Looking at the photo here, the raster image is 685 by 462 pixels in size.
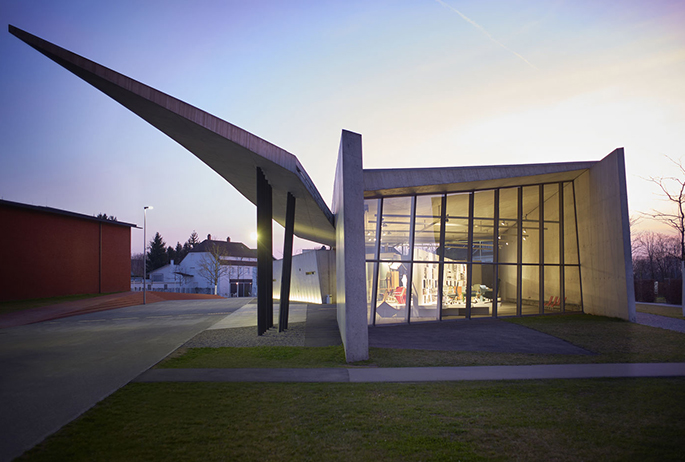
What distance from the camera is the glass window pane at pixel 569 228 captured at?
1917 centimetres

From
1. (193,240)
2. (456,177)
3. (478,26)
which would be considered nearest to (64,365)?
(456,177)

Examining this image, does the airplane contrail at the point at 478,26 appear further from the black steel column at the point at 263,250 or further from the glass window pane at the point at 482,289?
the glass window pane at the point at 482,289

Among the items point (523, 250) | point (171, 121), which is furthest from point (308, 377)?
point (523, 250)

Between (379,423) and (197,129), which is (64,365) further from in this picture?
(379,423)

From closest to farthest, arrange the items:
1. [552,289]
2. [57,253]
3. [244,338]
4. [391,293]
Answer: [244,338] < [391,293] < [552,289] < [57,253]

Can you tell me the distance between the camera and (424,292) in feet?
54.4

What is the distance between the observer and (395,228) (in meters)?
16.4

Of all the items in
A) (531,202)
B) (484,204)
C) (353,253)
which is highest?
(531,202)

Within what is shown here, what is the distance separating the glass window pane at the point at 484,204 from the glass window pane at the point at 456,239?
2.95ft

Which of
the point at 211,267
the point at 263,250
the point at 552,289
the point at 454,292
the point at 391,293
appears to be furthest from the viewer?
the point at 211,267

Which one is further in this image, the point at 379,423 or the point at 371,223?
the point at 371,223

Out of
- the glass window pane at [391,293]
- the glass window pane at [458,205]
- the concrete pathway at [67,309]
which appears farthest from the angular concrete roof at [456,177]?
the concrete pathway at [67,309]

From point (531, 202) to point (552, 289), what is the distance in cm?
445

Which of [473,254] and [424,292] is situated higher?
[473,254]
